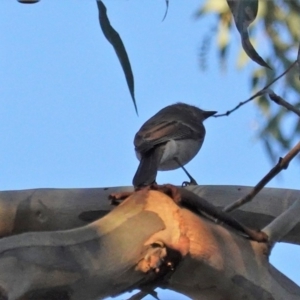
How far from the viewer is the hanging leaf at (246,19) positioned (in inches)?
41.2

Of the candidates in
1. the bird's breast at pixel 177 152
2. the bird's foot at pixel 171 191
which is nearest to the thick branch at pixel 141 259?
the bird's foot at pixel 171 191

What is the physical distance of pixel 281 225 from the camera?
107 centimetres

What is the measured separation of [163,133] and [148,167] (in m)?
0.30

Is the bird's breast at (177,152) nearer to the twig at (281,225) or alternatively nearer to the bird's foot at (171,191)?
the twig at (281,225)

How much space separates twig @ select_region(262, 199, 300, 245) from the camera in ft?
3.46

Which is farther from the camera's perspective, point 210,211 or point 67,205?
point 67,205

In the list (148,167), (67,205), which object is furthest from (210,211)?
(148,167)

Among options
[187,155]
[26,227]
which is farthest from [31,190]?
[187,155]

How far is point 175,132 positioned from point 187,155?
0.10 m

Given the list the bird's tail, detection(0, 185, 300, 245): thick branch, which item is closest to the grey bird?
the bird's tail

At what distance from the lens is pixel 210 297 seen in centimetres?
99

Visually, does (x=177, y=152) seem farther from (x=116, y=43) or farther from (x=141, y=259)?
(x=141, y=259)

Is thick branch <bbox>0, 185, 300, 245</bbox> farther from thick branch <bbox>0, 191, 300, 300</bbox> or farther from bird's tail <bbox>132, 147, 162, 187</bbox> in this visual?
bird's tail <bbox>132, 147, 162, 187</bbox>

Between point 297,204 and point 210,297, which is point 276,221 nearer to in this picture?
point 297,204
